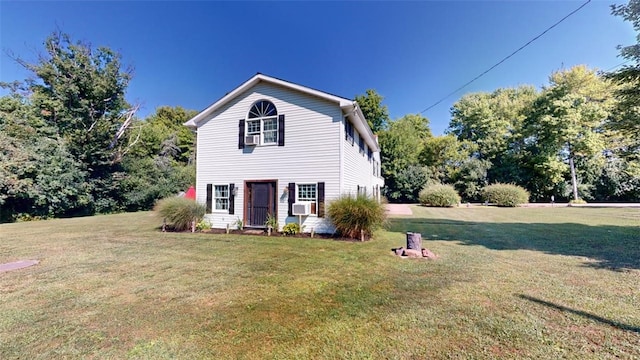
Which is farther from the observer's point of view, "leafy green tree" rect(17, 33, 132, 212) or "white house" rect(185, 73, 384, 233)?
"leafy green tree" rect(17, 33, 132, 212)

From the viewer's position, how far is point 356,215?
8594 millimetres

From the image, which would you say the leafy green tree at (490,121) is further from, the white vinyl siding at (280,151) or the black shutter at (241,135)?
the black shutter at (241,135)

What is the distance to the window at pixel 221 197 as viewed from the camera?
1151cm

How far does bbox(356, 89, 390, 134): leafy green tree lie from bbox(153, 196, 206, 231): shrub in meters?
24.3

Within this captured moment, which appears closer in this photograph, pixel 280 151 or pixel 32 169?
pixel 280 151

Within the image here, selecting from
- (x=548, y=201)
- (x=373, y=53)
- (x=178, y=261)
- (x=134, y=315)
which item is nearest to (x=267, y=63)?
(x=373, y=53)

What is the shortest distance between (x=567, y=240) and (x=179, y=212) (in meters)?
13.4

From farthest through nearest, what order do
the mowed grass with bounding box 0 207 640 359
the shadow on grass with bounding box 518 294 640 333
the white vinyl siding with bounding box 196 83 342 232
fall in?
the white vinyl siding with bounding box 196 83 342 232
the shadow on grass with bounding box 518 294 640 333
the mowed grass with bounding box 0 207 640 359

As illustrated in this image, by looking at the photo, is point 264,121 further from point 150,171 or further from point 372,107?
point 372,107

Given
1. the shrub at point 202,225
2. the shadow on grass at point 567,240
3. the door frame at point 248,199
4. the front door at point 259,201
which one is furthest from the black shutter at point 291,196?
the shadow on grass at point 567,240

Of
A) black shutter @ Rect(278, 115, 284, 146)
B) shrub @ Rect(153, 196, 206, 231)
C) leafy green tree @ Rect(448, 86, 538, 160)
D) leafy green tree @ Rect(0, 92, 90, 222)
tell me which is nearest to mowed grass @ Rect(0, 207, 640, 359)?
shrub @ Rect(153, 196, 206, 231)

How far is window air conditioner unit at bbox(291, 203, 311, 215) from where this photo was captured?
9.76 m

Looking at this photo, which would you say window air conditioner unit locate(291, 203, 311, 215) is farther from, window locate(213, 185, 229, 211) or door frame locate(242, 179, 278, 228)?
window locate(213, 185, 229, 211)

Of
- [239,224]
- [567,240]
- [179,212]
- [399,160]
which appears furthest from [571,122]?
[179,212]
